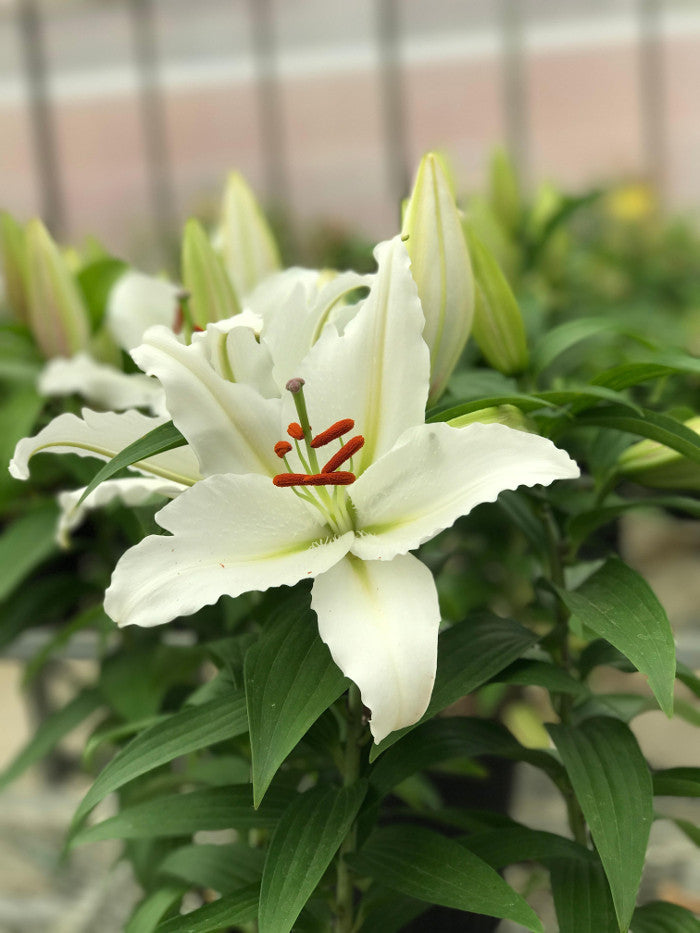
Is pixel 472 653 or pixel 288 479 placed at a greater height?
pixel 288 479

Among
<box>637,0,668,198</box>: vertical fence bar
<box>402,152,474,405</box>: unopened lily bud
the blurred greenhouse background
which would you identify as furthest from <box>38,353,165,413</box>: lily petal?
<box>637,0,668,198</box>: vertical fence bar

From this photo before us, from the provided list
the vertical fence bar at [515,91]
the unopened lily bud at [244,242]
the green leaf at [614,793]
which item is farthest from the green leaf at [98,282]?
the vertical fence bar at [515,91]

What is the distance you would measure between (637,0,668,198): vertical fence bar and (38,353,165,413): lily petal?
16.5 ft

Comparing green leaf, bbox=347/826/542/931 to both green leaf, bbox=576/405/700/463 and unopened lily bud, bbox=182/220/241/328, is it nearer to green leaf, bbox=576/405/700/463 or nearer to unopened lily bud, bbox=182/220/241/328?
green leaf, bbox=576/405/700/463

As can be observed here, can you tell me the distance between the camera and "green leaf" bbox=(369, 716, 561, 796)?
1.96ft

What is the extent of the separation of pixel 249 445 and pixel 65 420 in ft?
0.31

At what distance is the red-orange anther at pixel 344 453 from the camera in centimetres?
50

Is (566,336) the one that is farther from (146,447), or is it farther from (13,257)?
(13,257)

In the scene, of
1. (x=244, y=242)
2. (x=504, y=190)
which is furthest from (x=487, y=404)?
(x=504, y=190)

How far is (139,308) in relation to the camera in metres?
0.84

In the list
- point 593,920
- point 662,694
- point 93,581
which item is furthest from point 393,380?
point 93,581

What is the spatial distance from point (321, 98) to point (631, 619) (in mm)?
5602

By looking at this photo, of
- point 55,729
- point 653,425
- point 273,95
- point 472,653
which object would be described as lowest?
point 55,729

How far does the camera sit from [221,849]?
67 cm
